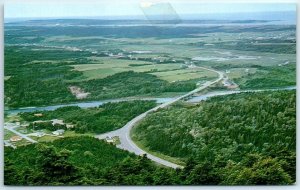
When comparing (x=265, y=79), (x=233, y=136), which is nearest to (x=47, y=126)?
(x=233, y=136)

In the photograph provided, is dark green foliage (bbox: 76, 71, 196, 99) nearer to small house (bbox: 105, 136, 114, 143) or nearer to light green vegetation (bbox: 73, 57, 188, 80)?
light green vegetation (bbox: 73, 57, 188, 80)

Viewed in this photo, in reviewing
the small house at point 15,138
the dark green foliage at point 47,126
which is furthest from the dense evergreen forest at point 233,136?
the small house at point 15,138

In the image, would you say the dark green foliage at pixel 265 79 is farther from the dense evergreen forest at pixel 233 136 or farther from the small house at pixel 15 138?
the small house at pixel 15 138

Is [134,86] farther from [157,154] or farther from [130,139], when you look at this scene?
[157,154]

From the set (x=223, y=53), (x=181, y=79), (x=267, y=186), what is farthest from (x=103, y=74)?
(x=267, y=186)

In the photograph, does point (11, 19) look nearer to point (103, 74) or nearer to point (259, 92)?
point (103, 74)

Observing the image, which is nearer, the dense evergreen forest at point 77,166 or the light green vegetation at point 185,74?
the dense evergreen forest at point 77,166

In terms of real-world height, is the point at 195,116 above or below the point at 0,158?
above
